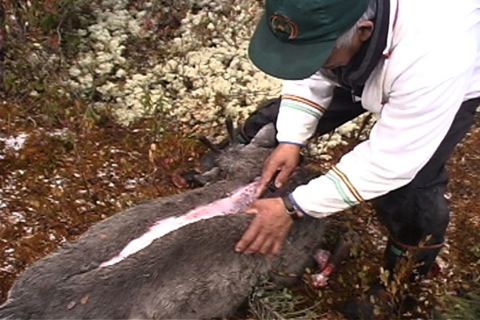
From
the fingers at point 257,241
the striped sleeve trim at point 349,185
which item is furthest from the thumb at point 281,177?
the striped sleeve trim at point 349,185

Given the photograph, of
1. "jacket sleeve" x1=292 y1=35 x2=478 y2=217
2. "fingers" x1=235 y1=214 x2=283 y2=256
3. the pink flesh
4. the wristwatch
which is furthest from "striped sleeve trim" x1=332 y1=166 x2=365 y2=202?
the pink flesh

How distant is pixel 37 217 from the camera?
152 inches

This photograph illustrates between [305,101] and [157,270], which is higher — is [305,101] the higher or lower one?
the higher one

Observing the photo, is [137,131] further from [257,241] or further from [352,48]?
[352,48]

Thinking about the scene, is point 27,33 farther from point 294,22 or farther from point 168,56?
point 294,22

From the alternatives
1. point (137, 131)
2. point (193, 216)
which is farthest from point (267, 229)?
point (137, 131)

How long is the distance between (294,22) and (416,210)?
1.10 metres

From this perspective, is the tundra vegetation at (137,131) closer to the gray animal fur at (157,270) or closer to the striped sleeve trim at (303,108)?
the gray animal fur at (157,270)

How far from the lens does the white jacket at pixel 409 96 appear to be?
263cm

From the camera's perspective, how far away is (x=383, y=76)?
281 centimetres

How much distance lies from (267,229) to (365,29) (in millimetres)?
891

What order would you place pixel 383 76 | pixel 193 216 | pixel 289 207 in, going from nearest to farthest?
pixel 383 76 < pixel 289 207 < pixel 193 216

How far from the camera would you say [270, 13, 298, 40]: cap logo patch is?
2.54 m

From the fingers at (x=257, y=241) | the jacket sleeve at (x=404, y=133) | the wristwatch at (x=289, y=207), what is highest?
A: the jacket sleeve at (x=404, y=133)
